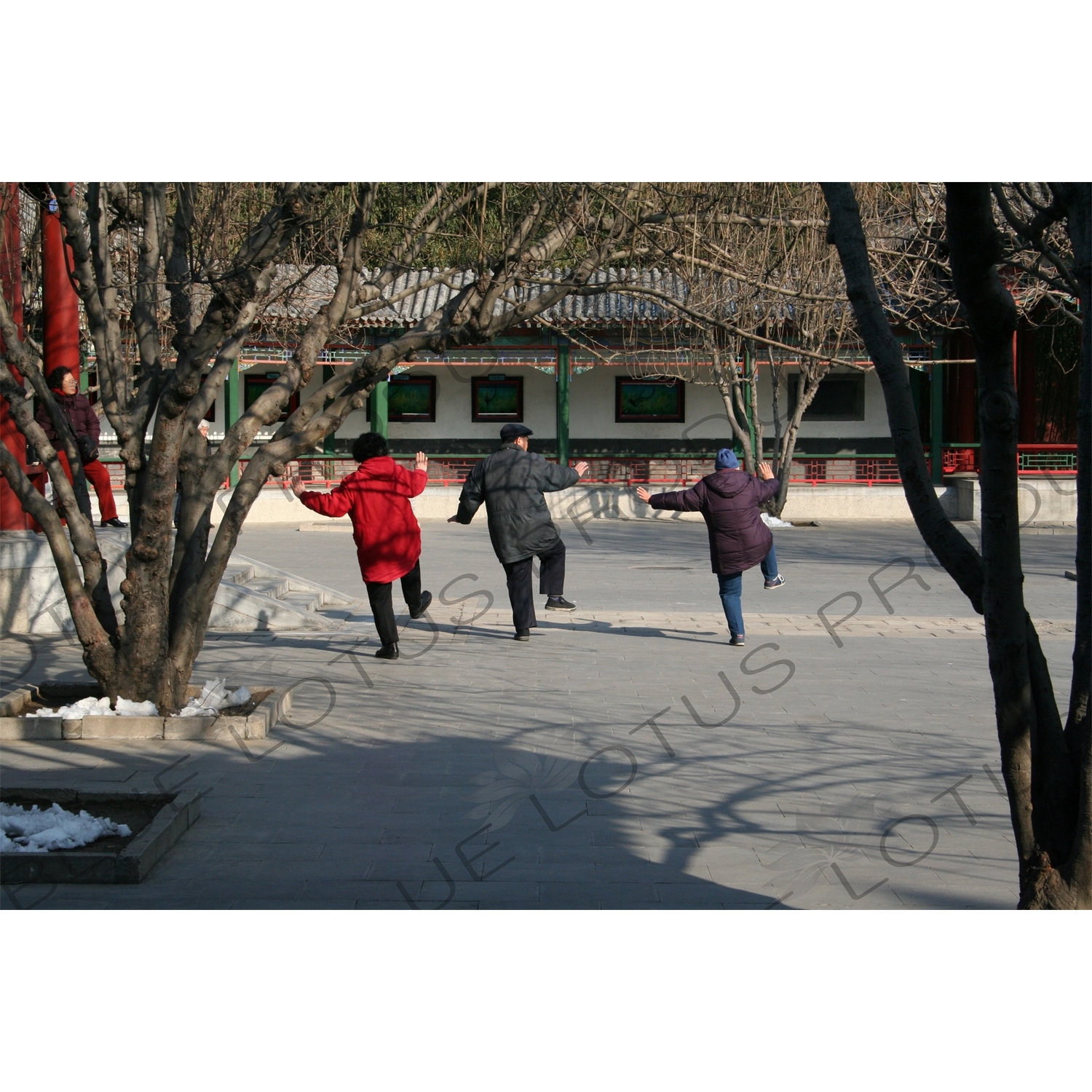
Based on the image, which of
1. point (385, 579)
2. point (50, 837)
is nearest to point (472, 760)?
point (50, 837)

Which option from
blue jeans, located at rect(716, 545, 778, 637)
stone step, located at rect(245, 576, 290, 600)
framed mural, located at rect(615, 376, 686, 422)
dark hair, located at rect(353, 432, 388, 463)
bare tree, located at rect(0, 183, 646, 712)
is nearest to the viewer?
bare tree, located at rect(0, 183, 646, 712)

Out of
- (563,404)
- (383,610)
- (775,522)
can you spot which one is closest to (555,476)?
(383,610)

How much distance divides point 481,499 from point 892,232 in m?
4.13

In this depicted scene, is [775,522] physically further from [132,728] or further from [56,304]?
[132,728]

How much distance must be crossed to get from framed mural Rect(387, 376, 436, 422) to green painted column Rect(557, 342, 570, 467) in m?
2.85

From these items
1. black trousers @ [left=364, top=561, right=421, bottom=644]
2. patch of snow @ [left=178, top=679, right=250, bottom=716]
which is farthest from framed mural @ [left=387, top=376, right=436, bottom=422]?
patch of snow @ [left=178, top=679, right=250, bottom=716]

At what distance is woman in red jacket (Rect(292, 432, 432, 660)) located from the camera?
8242 mm

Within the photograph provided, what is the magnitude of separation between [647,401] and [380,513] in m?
17.3

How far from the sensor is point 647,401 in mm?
25078

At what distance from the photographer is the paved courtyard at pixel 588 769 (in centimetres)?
419

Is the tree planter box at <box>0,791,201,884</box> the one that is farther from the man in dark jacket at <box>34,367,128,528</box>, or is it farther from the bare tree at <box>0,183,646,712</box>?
the man in dark jacket at <box>34,367,128,528</box>

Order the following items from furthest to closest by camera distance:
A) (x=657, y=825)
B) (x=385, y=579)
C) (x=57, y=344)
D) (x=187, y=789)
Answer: (x=57, y=344)
(x=385, y=579)
(x=187, y=789)
(x=657, y=825)

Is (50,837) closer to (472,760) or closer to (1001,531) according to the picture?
(472,760)

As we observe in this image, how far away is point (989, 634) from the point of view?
3.17m
